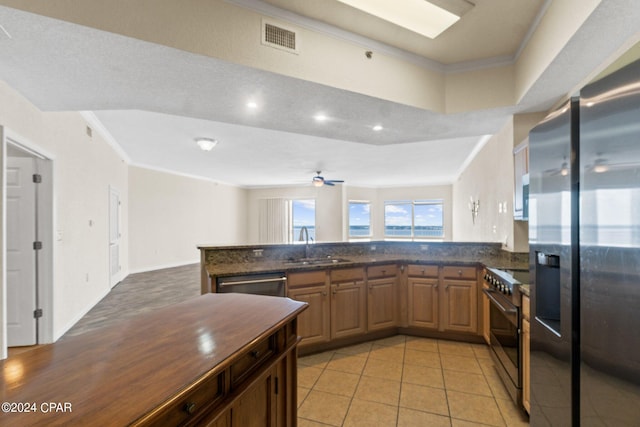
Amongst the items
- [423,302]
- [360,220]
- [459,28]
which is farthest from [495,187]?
[360,220]

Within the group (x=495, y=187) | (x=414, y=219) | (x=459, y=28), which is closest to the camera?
(x=459, y=28)

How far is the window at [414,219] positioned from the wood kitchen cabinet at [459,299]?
7627 millimetres

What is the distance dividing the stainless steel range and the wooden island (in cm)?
159

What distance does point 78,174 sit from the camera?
4176mm

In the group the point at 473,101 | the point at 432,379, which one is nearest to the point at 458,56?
the point at 473,101

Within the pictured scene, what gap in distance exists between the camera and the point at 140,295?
17.5ft

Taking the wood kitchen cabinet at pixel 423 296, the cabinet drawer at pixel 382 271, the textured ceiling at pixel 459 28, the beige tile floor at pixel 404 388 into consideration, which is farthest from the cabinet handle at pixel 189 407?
the wood kitchen cabinet at pixel 423 296

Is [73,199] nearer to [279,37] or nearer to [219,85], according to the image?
[219,85]

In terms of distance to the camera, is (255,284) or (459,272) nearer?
(255,284)

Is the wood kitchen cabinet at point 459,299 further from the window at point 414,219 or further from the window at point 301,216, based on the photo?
the window at point 301,216

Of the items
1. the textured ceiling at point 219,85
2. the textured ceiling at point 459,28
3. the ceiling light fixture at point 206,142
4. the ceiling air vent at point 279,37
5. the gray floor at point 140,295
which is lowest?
the gray floor at point 140,295

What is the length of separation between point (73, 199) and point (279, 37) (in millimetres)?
3703

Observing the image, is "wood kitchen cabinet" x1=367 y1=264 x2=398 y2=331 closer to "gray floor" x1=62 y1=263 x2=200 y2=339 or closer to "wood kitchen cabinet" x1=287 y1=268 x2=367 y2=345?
"wood kitchen cabinet" x1=287 y1=268 x2=367 y2=345

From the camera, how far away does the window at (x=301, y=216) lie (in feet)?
36.2
